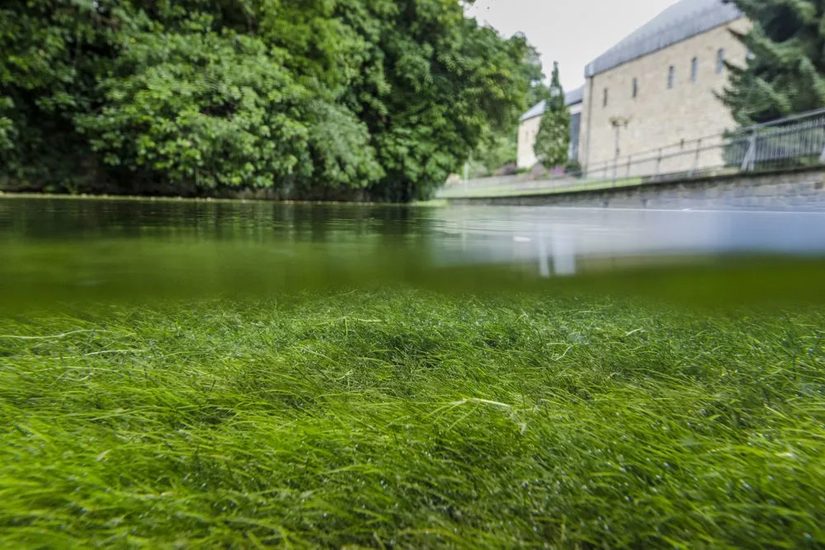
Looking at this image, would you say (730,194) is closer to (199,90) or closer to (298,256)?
(199,90)

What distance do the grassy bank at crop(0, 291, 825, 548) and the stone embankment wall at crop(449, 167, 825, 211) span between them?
8061mm

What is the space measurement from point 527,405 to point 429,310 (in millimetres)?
820

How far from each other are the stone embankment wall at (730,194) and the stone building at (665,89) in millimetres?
6988

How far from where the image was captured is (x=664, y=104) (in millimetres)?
19672

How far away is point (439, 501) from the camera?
1.87 feet

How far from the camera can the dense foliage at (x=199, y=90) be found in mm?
6051

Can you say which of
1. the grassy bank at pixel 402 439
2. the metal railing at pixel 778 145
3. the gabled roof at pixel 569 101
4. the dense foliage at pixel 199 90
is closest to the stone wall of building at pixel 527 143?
the gabled roof at pixel 569 101

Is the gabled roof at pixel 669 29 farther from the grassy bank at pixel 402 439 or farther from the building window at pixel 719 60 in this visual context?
the grassy bank at pixel 402 439

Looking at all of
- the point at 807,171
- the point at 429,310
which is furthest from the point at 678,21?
the point at 429,310

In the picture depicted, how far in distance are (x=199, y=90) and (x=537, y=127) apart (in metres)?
22.6

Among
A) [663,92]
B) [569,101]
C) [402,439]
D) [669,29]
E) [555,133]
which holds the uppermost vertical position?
[669,29]

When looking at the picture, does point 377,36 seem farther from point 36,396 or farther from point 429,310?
point 36,396

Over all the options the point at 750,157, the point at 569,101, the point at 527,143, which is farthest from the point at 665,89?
the point at 750,157

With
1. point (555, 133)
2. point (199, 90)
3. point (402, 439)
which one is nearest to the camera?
point (402, 439)
